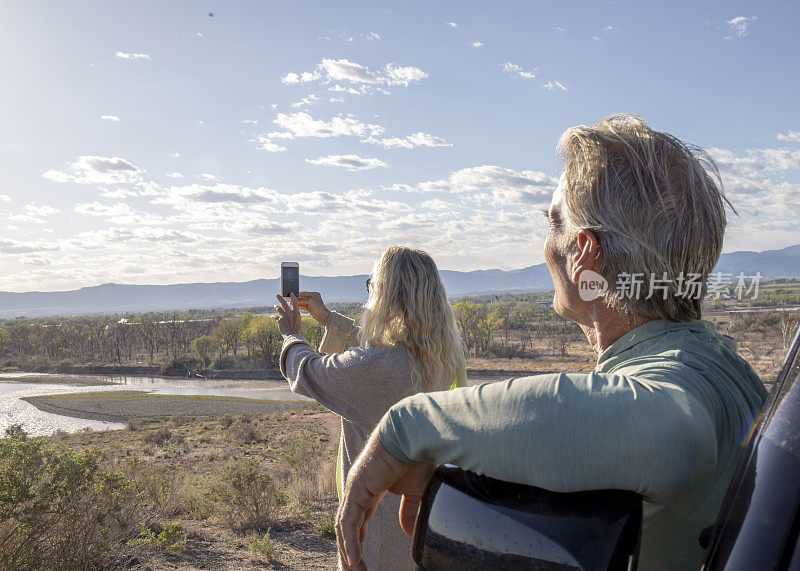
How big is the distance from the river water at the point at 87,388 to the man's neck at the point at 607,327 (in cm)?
3867

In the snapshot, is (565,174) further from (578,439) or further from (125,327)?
(125,327)

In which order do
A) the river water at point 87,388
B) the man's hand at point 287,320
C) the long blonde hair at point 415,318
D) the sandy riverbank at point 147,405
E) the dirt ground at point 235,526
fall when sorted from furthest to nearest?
the sandy riverbank at point 147,405
the river water at point 87,388
the dirt ground at point 235,526
the man's hand at point 287,320
the long blonde hair at point 415,318

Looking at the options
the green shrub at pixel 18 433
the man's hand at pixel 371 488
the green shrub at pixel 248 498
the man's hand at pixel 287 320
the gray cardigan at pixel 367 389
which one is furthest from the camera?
the green shrub at pixel 248 498

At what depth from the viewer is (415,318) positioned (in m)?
2.56

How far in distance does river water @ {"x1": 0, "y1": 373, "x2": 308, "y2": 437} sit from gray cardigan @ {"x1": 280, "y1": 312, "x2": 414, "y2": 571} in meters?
37.1

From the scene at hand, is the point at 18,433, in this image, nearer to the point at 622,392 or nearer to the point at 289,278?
the point at 289,278

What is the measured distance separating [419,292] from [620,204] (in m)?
1.67

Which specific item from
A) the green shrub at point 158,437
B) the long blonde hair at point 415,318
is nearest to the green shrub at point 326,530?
the long blonde hair at point 415,318

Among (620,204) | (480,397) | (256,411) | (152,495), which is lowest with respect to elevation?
(256,411)

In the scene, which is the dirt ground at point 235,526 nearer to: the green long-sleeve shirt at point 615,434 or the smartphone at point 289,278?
the smartphone at point 289,278

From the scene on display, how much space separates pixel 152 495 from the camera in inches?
341

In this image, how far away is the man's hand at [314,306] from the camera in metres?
3.42

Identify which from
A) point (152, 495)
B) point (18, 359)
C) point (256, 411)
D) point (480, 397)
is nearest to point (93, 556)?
point (152, 495)

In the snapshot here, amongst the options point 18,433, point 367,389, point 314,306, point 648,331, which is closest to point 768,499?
point 648,331
